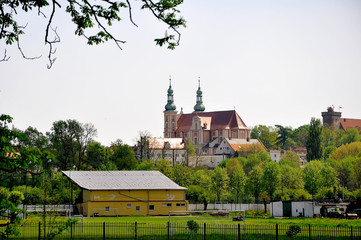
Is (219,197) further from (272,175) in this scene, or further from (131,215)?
(131,215)

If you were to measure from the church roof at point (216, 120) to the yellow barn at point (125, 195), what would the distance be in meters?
117

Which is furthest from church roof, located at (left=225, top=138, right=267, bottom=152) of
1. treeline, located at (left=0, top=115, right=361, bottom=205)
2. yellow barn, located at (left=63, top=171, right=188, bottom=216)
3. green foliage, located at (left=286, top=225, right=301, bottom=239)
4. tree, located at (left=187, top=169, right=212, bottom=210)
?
green foliage, located at (left=286, top=225, right=301, bottom=239)

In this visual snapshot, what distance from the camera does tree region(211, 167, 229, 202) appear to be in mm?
81625

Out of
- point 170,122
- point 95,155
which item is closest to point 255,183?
point 95,155

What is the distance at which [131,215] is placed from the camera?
191 feet

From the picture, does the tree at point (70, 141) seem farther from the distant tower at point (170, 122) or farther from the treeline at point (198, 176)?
the distant tower at point (170, 122)

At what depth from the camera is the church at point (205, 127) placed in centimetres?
17725

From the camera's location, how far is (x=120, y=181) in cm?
6088

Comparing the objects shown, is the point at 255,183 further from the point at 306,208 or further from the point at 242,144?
the point at 242,144

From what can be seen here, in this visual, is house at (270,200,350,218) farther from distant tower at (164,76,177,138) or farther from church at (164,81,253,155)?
distant tower at (164,76,177,138)

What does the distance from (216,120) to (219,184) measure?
102 meters

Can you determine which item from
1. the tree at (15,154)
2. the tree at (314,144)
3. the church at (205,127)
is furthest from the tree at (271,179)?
the church at (205,127)

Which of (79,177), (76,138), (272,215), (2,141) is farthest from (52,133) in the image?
(2,141)

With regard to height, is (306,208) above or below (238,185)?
below
